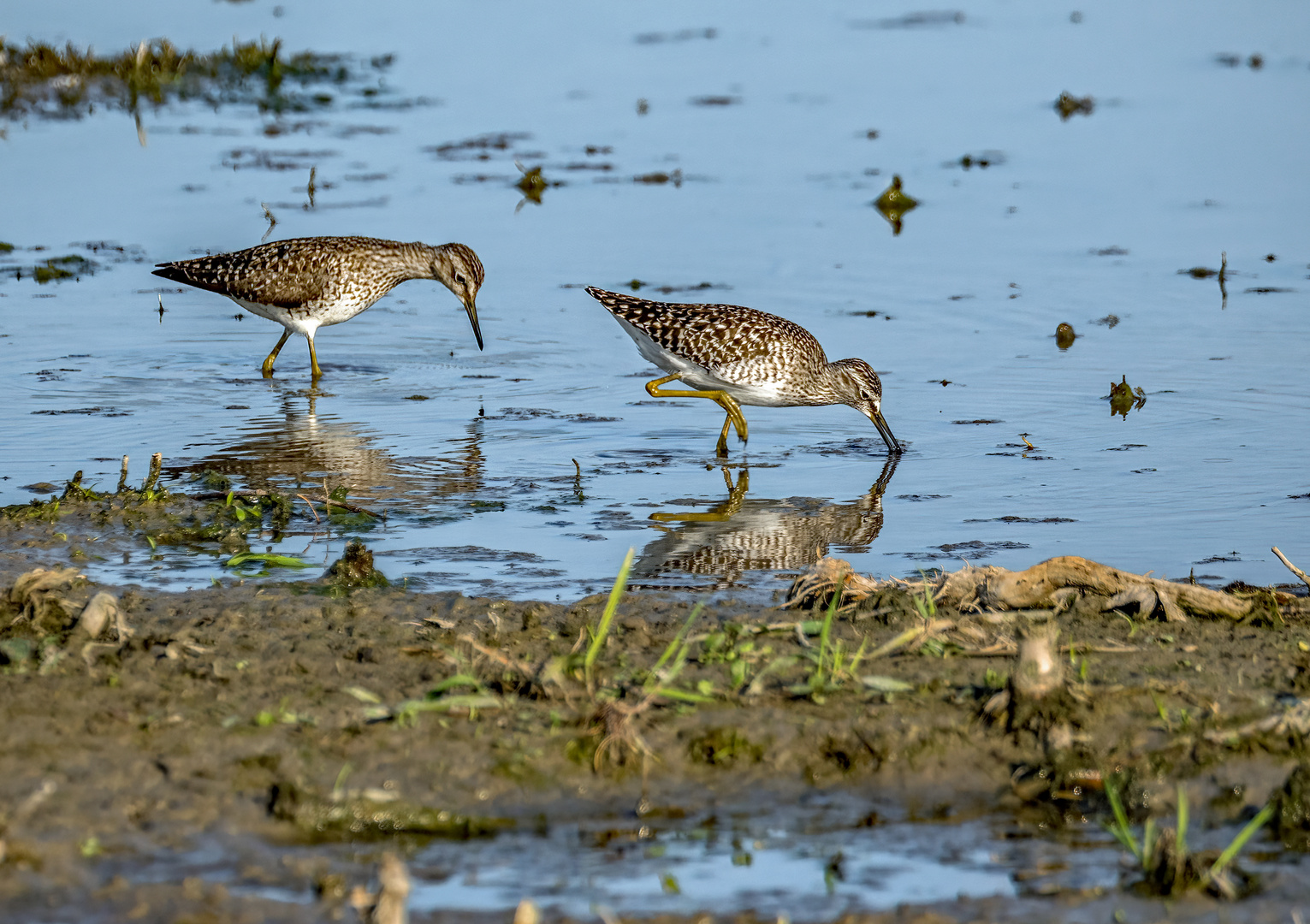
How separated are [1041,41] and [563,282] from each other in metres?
14.6

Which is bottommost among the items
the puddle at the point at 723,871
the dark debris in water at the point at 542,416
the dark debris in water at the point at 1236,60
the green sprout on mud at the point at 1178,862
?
the puddle at the point at 723,871

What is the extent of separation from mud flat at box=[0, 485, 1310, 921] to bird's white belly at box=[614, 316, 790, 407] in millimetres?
4348

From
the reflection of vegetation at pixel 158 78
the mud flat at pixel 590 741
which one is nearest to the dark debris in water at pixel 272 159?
the reflection of vegetation at pixel 158 78

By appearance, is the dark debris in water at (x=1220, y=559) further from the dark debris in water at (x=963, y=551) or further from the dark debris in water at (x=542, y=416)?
the dark debris in water at (x=542, y=416)

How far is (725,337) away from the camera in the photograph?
10.3 metres

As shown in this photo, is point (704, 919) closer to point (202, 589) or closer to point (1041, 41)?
point (202, 589)

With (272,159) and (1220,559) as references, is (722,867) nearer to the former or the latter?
(1220,559)

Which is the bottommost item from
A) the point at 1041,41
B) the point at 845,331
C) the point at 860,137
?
the point at 845,331

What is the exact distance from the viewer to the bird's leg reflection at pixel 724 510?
27.5 feet

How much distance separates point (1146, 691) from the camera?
523cm

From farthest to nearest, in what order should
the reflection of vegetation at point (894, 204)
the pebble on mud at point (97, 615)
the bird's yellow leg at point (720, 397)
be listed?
the reflection of vegetation at point (894, 204) → the bird's yellow leg at point (720, 397) → the pebble on mud at point (97, 615)

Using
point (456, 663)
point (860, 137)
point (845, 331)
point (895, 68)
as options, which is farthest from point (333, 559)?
point (895, 68)

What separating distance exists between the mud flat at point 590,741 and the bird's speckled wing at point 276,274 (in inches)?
231

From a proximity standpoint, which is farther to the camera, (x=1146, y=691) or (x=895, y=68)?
(x=895, y=68)
